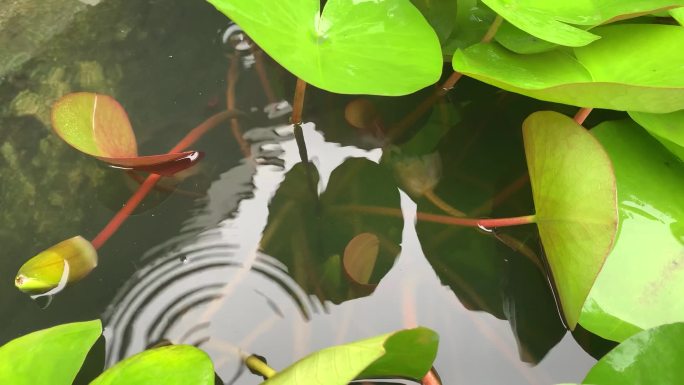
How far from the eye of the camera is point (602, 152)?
2.21 feet

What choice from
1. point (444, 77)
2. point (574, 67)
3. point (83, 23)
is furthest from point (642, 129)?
point (83, 23)

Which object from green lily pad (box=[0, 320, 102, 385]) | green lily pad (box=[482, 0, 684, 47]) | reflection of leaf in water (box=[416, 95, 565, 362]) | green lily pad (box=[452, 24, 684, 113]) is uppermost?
green lily pad (box=[482, 0, 684, 47])

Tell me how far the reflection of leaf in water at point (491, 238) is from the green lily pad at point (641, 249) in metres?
0.08

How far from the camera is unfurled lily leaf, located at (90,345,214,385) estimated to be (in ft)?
1.90

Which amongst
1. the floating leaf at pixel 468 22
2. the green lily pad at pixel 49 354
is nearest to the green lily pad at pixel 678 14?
the floating leaf at pixel 468 22

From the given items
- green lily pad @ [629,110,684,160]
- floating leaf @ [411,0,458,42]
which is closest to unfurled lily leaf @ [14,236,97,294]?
floating leaf @ [411,0,458,42]

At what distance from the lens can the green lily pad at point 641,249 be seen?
0.68m

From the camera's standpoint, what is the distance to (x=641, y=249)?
710 millimetres

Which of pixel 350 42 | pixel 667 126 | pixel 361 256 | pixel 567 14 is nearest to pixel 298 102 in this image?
pixel 350 42

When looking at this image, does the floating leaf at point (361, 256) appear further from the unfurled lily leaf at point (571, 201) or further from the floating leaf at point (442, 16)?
the floating leaf at point (442, 16)

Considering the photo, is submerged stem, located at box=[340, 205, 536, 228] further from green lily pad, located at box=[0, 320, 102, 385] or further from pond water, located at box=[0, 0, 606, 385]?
green lily pad, located at box=[0, 320, 102, 385]

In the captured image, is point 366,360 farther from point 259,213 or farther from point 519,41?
point 519,41

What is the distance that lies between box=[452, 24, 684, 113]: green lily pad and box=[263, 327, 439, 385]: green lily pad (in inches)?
12.1

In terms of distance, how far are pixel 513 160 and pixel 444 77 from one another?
0.57 feet
